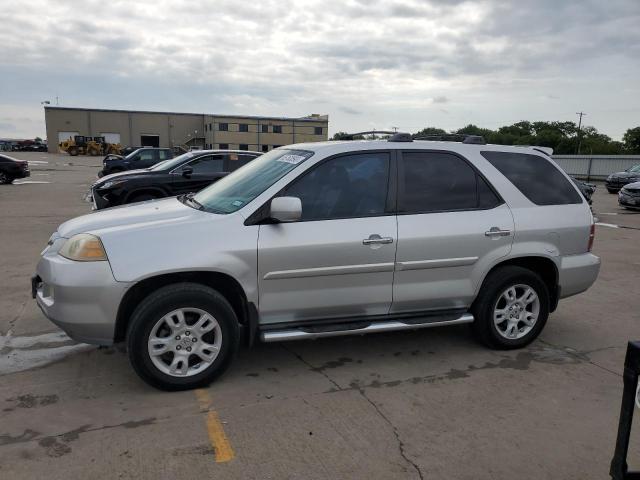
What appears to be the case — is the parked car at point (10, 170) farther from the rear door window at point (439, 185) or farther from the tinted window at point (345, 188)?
the rear door window at point (439, 185)

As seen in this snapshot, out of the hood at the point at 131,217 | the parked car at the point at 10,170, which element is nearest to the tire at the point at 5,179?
the parked car at the point at 10,170

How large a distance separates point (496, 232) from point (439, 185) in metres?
0.63

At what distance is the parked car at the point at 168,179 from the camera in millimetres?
10234

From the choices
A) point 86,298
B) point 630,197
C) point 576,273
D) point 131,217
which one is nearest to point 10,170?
point 131,217

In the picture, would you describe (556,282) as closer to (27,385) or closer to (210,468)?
(210,468)

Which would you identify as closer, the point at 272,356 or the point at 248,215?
the point at 248,215

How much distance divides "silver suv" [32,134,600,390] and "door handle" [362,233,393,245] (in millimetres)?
17

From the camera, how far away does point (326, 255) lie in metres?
3.97

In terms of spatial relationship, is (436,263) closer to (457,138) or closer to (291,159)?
(291,159)

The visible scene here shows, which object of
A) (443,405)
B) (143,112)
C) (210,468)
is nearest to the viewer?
(210,468)

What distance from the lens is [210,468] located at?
2945 millimetres

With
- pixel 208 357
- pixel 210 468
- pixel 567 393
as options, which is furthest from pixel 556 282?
pixel 210 468

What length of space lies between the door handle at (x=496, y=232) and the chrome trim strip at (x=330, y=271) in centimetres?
94

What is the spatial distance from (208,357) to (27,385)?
1.38 m
